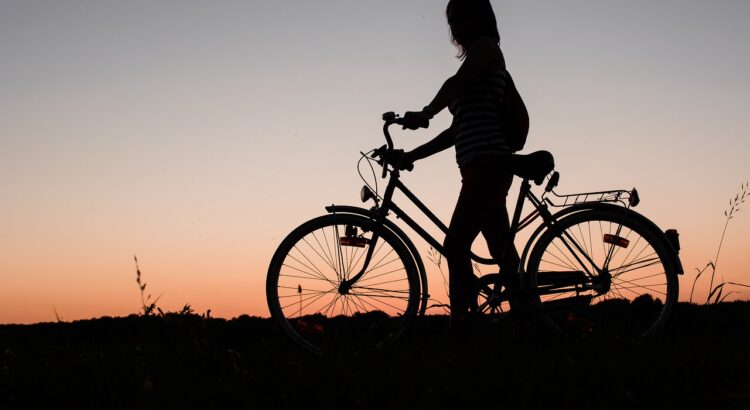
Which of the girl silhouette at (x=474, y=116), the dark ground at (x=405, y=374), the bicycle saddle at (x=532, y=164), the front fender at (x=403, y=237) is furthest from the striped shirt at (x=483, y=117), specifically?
the dark ground at (x=405, y=374)

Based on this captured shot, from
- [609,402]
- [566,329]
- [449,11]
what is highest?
[449,11]

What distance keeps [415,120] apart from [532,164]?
0.88 m

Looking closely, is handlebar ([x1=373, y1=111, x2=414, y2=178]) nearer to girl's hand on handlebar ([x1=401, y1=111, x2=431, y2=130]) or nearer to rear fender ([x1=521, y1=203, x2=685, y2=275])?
girl's hand on handlebar ([x1=401, y1=111, x2=431, y2=130])

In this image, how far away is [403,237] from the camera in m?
5.10

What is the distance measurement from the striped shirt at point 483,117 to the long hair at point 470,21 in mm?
285

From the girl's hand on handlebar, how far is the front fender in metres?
0.74

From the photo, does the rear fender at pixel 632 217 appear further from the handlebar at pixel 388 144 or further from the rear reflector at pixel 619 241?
the handlebar at pixel 388 144

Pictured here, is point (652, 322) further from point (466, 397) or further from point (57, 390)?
point (57, 390)

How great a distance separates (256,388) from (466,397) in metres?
1.14

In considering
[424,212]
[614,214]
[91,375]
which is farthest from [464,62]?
[91,375]

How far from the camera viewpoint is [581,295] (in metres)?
5.19

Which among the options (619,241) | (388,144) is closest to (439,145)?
(388,144)

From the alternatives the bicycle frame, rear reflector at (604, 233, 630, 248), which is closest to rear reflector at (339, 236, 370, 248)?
the bicycle frame

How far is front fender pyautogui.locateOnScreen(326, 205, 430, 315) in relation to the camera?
5031 mm
